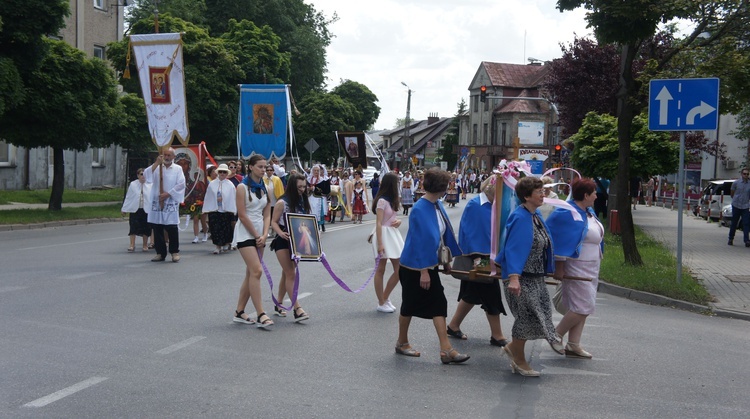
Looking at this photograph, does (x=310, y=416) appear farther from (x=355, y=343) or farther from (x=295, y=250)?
(x=295, y=250)

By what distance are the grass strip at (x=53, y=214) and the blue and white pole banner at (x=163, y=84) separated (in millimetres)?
5574

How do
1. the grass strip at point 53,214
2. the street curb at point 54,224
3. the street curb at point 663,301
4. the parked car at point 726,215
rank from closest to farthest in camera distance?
1. the street curb at point 663,301
2. the street curb at point 54,224
3. the grass strip at point 53,214
4. the parked car at point 726,215

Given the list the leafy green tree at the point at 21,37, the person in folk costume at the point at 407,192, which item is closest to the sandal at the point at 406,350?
the leafy green tree at the point at 21,37

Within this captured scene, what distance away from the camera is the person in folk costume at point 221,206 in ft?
49.3

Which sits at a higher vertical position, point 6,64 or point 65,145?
point 6,64

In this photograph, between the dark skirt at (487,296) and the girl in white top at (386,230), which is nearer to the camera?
the dark skirt at (487,296)

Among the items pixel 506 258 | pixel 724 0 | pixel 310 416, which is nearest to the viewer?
pixel 310 416

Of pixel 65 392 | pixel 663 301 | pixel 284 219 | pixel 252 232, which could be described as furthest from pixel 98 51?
pixel 65 392

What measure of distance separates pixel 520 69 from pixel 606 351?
300ft

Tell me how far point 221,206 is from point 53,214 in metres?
12.1

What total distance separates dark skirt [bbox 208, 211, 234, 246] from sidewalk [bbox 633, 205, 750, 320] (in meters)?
8.16

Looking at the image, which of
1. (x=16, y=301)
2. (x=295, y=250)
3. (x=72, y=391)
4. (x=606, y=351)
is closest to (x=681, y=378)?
(x=606, y=351)

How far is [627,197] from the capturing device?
1511 cm

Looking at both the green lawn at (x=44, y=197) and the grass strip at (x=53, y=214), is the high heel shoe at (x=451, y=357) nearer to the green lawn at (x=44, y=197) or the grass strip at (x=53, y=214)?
the grass strip at (x=53, y=214)
